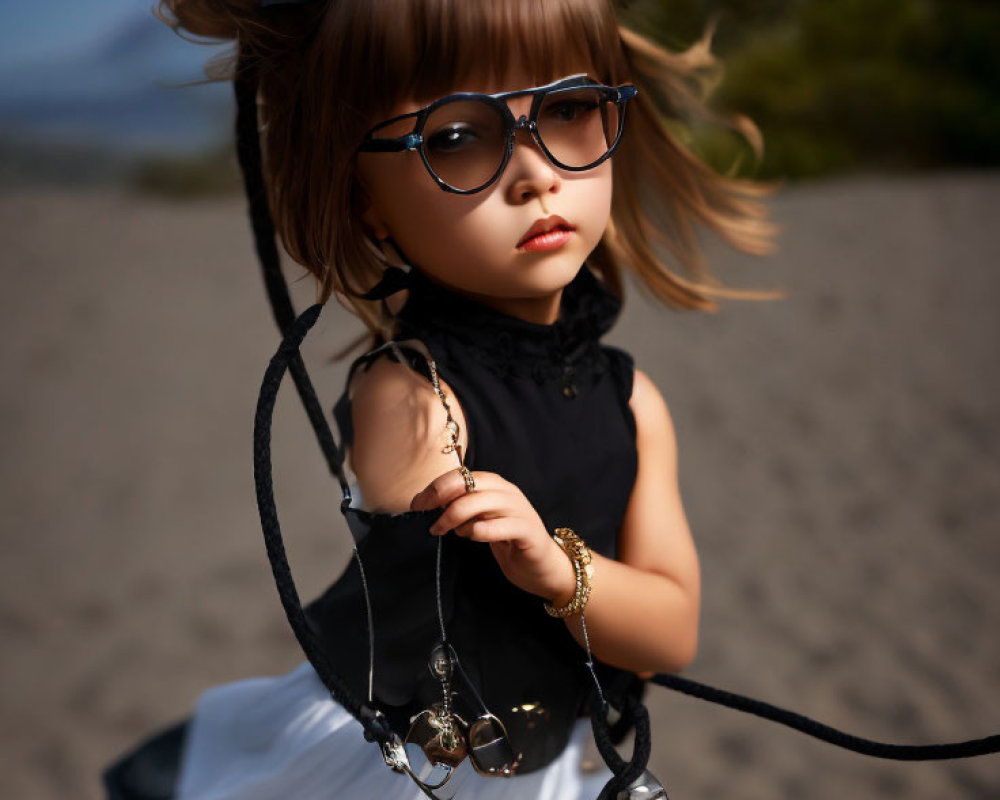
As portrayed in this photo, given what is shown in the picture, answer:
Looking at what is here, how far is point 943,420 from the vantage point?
175 inches

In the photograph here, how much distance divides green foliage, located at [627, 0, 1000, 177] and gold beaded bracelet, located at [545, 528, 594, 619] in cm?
699

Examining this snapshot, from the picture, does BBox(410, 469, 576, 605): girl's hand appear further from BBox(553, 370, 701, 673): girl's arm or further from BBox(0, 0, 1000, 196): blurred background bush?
BBox(0, 0, 1000, 196): blurred background bush

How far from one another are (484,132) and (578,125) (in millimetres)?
103

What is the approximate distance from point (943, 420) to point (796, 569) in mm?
1340

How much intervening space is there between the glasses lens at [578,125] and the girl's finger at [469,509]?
12.3 inches

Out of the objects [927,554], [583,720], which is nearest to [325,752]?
[583,720]

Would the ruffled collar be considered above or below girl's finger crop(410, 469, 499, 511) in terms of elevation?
above

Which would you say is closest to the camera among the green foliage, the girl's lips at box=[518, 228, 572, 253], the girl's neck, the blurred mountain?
the girl's lips at box=[518, 228, 572, 253]

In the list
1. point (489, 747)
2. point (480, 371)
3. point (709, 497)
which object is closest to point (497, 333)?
point (480, 371)

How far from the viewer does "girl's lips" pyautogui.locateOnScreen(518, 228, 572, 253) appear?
972 millimetres

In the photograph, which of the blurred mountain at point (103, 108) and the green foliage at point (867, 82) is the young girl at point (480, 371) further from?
the blurred mountain at point (103, 108)

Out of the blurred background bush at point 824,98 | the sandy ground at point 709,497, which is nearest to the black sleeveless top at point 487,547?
the sandy ground at point 709,497

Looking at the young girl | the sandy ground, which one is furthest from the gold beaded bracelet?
the sandy ground

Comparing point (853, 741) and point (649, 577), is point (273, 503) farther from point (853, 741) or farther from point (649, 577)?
point (853, 741)
